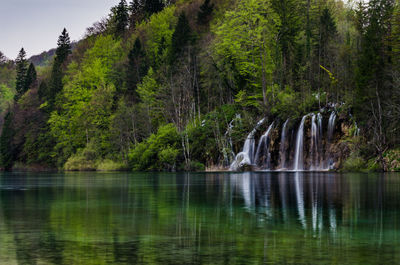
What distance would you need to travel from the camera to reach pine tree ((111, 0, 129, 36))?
5413 inches

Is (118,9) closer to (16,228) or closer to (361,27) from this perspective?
(361,27)

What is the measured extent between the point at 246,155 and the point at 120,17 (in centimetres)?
8538

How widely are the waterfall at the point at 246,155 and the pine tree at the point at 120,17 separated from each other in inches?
3046

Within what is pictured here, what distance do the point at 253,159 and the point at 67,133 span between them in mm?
50688

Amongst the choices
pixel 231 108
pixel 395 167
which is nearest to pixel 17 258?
pixel 395 167

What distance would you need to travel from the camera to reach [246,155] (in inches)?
2552

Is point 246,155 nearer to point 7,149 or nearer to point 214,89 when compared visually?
point 214,89

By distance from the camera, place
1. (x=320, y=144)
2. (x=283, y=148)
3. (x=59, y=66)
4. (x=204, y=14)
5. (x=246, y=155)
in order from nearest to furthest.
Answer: (x=320, y=144) → (x=283, y=148) → (x=246, y=155) → (x=204, y=14) → (x=59, y=66)

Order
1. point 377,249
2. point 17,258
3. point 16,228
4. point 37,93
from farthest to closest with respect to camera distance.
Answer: point 37,93 → point 16,228 → point 377,249 → point 17,258

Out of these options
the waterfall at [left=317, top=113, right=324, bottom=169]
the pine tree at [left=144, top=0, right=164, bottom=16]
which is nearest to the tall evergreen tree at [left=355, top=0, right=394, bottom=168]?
the waterfall at [left=317, top=113, right=324, bottom=169]

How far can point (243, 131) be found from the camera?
6788 cm

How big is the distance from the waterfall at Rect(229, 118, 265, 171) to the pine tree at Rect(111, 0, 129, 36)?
77.4 meters

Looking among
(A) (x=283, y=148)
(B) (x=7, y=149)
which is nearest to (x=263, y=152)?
(A) (x=283, y=148)

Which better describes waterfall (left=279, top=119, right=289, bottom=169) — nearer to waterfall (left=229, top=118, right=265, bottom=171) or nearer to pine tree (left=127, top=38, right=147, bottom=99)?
waterfall (left=229, top=118, right=265, bottom=171)
